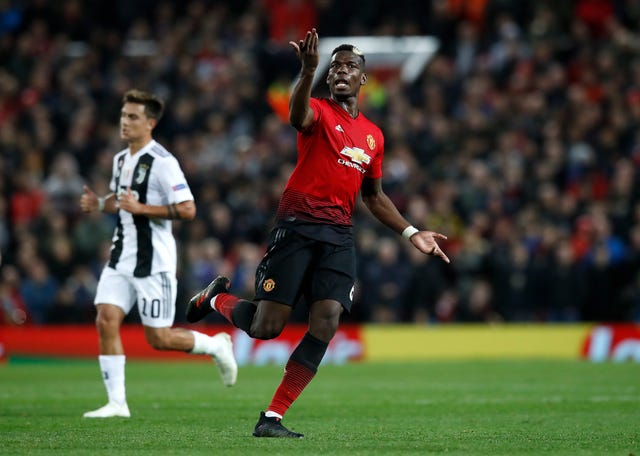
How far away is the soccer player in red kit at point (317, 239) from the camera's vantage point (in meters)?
8.18

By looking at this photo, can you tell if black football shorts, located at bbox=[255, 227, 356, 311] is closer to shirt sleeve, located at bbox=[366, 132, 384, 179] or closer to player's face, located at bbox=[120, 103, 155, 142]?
shirt sleeve, located at bbox=[366, 132, 384, 179]

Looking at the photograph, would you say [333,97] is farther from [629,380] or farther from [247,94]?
[247,94]

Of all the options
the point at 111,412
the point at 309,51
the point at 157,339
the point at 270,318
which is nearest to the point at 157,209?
the point at 157,339

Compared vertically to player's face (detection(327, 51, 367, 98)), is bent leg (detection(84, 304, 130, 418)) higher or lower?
lower

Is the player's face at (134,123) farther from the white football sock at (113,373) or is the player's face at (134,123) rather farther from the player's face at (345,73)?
the player's face at (345,73)

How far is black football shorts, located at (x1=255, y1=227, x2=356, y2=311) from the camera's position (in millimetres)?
8227

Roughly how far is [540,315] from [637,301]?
1579mm

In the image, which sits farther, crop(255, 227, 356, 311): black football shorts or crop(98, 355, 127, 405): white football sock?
crop(98, 355, 127, 405): white football sock

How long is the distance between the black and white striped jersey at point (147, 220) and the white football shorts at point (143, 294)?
2.6 inches

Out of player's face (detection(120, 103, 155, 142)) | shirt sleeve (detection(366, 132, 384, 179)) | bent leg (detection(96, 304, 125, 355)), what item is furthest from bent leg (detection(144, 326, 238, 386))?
shirt sleeve (detection(366, 132, 384, 179))

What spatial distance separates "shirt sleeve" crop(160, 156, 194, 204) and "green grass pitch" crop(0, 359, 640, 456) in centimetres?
178

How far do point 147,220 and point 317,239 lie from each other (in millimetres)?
2315

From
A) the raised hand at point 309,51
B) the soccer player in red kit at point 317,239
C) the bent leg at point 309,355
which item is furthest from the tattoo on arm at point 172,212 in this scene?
the raised hand at point 309,51

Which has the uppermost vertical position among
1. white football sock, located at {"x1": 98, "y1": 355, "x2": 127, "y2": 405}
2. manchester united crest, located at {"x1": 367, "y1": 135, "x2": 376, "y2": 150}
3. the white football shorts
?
manchester united crest, located at {"x1": 367, "y1": 135, "x2": 376, "y2": 150}
